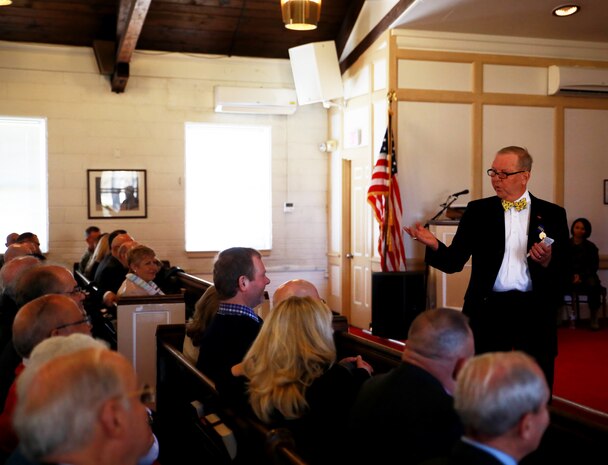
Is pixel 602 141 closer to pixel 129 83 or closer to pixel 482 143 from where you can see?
Result: pixel 482 143

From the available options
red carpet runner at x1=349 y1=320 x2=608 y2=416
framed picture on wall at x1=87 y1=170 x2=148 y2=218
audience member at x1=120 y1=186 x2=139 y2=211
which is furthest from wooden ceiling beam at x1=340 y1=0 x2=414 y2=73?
red carpet runner at x1=349 y1=320 x2=608 y2=416

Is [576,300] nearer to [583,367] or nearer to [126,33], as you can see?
[583,367]

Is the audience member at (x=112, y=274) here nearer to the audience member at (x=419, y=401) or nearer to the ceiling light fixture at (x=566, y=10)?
the audience member at (x=419, y=401)

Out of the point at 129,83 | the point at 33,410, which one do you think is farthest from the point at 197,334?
the point at 129,83

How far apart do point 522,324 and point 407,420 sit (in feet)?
4.06

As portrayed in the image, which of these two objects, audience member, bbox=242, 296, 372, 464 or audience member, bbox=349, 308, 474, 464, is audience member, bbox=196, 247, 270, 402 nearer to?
audience member, bbox=242, 296, 372, 464

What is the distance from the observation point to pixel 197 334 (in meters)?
3.63

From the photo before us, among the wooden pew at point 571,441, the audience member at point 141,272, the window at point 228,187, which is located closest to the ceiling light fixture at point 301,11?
the audience member at point 141,272

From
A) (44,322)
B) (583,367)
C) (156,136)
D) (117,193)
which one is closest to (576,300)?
(583,367)

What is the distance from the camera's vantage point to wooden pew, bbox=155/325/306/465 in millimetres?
2164

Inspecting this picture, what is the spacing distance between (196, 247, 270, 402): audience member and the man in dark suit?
37.7 inches

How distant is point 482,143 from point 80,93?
5.26m

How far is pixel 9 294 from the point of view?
4.06 m

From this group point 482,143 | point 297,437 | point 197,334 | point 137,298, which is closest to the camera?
point 297,437
